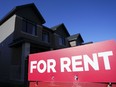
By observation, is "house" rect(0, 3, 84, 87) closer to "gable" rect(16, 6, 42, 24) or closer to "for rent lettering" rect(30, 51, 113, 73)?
"gable" rect(16, 6, 42, 24)

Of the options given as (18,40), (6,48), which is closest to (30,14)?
(18,40)

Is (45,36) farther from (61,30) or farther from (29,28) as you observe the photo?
(61,30)

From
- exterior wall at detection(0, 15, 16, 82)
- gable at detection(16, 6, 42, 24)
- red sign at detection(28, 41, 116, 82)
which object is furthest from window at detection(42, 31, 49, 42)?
red sign at detection(28, 41, 116, 82)

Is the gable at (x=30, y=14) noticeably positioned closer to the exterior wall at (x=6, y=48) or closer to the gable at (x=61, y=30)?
the exterior wall at (x=6, y=48)

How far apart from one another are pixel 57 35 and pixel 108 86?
66.1 feet

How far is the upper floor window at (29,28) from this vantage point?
15.5 meters

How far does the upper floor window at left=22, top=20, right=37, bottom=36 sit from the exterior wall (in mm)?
1477

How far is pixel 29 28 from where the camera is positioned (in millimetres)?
16062

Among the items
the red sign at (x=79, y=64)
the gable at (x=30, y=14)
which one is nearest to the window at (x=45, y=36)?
the gable at (x=30, y=14)

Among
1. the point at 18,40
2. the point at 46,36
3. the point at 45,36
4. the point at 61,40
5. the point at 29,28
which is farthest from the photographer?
the point at 61,40

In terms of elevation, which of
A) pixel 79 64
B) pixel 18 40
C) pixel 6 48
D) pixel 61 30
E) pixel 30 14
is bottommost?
pixel 79 64

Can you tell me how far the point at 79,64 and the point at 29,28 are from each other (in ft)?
47.0

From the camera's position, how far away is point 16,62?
13.7 meters

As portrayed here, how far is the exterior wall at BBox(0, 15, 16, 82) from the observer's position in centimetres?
1374
